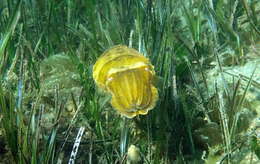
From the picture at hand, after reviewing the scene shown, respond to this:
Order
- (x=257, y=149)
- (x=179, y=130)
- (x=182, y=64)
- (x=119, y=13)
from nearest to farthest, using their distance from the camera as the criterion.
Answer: (x=257, y=149)
(x=179, y=130)
(x=182, y=64)
(x=119, y=13)

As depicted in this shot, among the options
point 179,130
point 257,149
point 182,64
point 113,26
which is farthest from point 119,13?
point 257,149

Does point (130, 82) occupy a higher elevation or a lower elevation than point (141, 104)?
higher

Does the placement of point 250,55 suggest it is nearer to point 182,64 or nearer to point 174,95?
point 182,64

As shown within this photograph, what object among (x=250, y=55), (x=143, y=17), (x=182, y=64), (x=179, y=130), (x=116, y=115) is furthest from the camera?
(x=143, y=17)

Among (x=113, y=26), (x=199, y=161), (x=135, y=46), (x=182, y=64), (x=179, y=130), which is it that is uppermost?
(x=113, y=26)

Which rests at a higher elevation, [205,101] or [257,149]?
[205,101]
